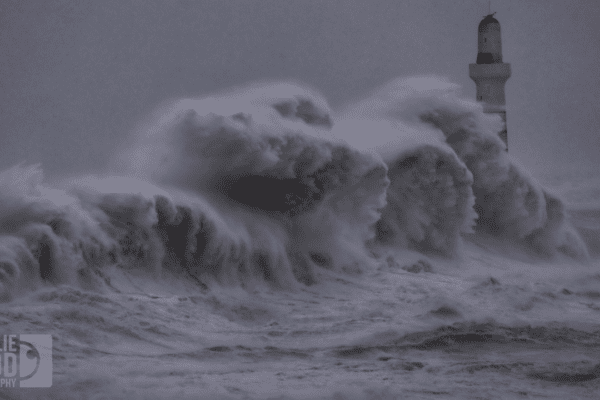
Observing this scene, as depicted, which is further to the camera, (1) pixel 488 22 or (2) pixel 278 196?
(1) pixel 488 22

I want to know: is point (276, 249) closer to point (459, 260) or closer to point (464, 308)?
point (464, 308)

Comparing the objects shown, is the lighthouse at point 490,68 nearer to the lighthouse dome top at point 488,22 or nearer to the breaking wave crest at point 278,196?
the lighthouse dome top at point 488,22

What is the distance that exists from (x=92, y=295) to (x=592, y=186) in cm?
2356

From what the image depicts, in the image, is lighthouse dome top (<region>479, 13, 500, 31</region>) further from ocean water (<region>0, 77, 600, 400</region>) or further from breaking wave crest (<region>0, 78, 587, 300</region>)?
ocean water (<region>0, 77, 600, 400</region>)

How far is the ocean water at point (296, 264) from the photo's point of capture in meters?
8.06

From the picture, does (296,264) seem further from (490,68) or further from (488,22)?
(488,22)

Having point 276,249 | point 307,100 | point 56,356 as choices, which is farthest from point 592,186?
point 56,356

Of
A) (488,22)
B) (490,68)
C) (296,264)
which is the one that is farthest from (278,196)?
(488,22)

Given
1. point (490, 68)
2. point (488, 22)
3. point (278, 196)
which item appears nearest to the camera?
point (278, 196)

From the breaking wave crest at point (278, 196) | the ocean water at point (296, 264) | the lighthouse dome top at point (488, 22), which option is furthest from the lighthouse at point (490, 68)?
the ocean water at point (296, 264)

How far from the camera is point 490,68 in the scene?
77.6ft

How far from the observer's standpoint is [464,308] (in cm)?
1090

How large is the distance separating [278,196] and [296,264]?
3.18ft

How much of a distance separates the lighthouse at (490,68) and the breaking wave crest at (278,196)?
437cm
